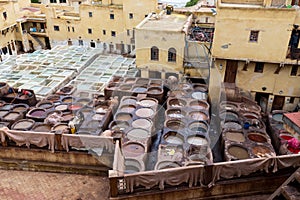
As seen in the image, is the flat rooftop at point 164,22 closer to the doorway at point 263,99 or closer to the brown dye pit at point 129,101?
the brown dye pit at point 129,101

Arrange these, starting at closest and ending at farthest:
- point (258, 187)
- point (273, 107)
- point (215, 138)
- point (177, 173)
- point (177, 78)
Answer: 1. point (177, 173)
2. point (258, 187)
3. point (215, 138)
4. point (273, 107)
5. point (177, 78)

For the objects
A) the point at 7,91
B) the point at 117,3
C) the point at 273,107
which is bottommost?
the point at 273,107

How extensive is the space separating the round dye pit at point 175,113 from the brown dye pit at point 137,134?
7.83 feet

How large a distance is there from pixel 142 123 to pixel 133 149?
8.14ft

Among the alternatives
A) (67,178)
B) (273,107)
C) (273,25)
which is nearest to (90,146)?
(67,178)

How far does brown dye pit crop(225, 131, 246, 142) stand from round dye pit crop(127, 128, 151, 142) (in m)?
4.42

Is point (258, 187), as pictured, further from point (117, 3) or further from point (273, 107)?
point (117, 3)

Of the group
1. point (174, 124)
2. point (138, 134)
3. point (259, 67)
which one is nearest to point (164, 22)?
point (259, 67)

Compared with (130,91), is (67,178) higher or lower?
lower

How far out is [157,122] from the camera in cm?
1834

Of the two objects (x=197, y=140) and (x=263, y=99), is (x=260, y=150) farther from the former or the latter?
(x=263, y=99)

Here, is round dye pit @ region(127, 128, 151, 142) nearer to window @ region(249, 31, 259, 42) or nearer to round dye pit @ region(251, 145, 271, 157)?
round dye pit @ region(251, 145, 271, 157)

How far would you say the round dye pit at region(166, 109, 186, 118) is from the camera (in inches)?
697

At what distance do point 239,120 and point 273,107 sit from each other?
585 cm
